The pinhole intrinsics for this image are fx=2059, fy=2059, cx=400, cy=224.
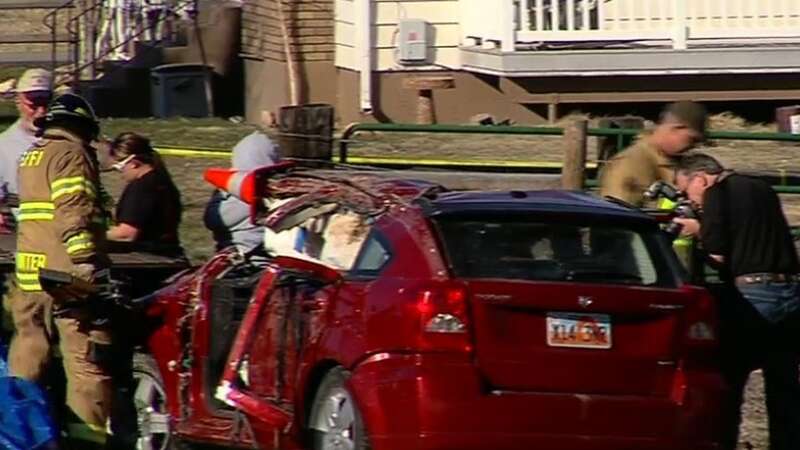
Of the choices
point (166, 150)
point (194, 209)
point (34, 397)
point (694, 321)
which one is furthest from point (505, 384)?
point (166, 150)

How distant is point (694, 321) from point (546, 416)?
A: 720 mm

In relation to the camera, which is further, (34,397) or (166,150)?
(166,150)

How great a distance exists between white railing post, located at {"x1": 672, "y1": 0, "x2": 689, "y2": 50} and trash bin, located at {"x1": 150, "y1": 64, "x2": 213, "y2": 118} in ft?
A: 21.4

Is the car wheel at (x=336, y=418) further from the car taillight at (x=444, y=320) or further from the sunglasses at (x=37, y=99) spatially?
the sunglasses at (x=37, y=99)

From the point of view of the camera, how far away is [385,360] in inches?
303

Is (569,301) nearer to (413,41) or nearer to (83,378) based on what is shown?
(83,378)

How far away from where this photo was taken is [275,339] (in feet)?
28.1

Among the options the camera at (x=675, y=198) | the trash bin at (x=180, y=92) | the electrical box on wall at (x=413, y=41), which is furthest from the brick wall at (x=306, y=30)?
the camera at (x=675, y=198)

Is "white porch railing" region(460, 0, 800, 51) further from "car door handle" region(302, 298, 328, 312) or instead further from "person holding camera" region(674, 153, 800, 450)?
"car door handle" region(302, 298, 328, 312)

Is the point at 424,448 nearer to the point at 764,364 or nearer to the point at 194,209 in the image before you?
the point at 764,364

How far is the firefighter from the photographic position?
355 inches

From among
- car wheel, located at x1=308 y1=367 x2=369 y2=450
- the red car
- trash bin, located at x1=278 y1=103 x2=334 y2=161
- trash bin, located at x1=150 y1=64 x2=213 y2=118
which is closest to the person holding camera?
the red car

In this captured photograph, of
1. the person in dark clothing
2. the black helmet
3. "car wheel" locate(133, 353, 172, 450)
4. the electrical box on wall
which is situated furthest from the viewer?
the electrical box on wall

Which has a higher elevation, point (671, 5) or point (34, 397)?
point (671, 5)
